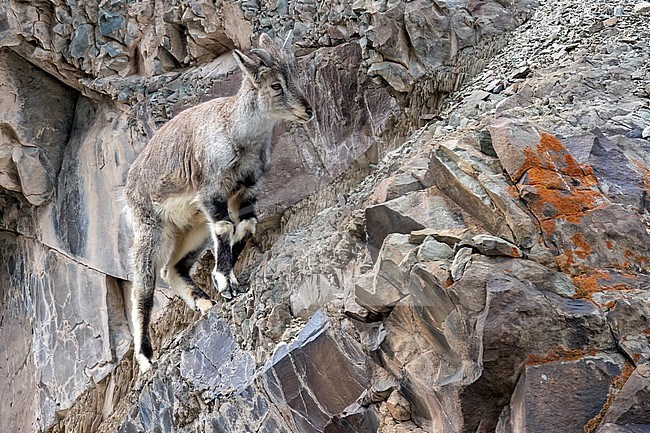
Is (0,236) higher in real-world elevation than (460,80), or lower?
lower

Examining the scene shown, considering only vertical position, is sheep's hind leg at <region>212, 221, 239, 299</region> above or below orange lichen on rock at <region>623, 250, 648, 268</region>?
below

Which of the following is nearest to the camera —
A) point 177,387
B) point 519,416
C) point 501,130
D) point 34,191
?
point 519,416

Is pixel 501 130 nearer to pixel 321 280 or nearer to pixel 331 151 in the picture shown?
pixel 321 280

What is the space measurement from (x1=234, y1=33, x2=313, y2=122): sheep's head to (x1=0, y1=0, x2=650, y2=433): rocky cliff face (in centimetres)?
89

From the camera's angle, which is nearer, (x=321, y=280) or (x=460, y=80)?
(x=321, y=280)

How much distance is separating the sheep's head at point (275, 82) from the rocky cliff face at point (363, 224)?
2.91 ft

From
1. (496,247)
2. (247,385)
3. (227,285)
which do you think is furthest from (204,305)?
(496,247)

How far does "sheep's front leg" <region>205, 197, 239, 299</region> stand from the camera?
5.84 metres

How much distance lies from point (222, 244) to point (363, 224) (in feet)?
5.61

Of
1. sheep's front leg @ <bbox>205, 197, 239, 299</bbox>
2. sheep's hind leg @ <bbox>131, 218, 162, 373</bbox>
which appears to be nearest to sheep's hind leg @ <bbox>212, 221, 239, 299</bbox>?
sheep's front leg @ <bbox>205, 197, 239, 299</bbox>

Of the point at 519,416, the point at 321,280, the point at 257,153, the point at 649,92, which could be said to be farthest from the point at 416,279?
the point at 257,153

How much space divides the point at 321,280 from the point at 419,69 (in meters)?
2.40

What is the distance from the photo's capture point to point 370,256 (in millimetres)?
4344

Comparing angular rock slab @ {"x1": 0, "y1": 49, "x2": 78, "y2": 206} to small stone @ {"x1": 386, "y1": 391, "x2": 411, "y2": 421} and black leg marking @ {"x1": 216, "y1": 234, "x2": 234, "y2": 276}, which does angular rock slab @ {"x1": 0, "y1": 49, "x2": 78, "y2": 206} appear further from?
small stone @ {"x1": 386, "y1": 391, "x2": 411, "y2": 421}
